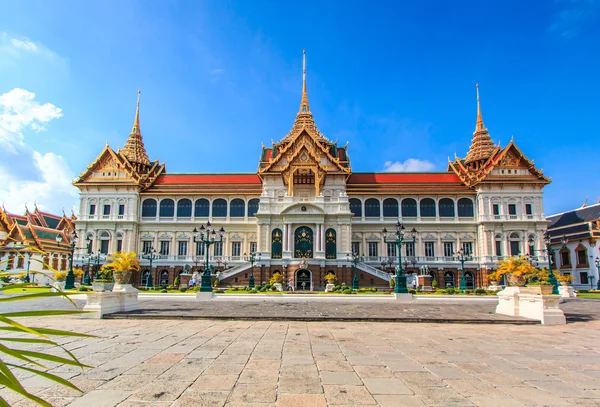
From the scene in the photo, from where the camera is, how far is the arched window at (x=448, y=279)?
46.2 meters

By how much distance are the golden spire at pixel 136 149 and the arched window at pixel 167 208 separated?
28.9 feet

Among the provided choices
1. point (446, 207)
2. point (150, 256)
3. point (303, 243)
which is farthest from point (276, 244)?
point (446, 207)

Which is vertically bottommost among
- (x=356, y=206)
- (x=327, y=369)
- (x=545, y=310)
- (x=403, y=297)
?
(x=327, y=369)

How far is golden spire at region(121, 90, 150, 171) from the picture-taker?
2244 inches

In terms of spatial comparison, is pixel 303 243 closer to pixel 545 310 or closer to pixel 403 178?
pixel 403 178

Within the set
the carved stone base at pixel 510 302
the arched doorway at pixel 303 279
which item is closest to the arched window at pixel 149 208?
the arched doorway at pixel 303 279

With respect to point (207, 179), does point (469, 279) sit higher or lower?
lower

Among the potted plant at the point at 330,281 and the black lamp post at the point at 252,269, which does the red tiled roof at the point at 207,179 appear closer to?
the black lamp post at the point at 252,269

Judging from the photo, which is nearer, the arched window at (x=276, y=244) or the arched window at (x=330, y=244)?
the arched window at (x=330, y=244)

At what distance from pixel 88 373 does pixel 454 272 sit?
4526 cm

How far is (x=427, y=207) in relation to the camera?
4956 centimetres

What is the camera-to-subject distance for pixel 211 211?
51125 millimetres

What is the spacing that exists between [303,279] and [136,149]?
32.1m

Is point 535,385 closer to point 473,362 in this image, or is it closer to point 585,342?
point 473,362
